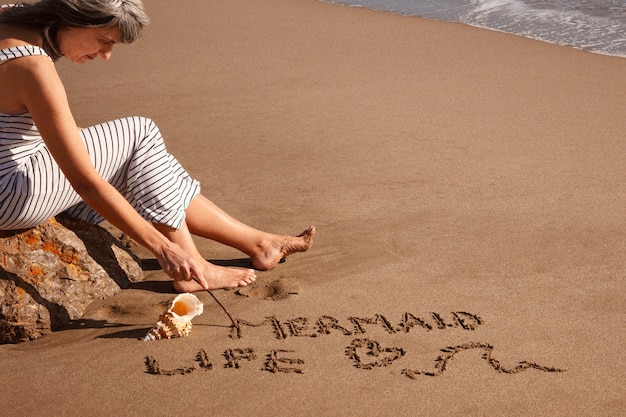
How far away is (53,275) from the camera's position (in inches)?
164

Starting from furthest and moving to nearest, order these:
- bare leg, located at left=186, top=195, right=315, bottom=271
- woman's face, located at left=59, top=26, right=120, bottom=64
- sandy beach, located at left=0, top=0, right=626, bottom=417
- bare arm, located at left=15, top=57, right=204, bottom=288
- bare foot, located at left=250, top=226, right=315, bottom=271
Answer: bare foot, located at left=250, top=226, right=315, bottom=271 → bare leg, located at left=186, top=195, right=315, bottom=271 → woman's face, located at left=59, top=26, right=120, bottom=64 → bare arm, located at left=15, top=57, right=204, bottom=288 → sandy beach, located at left=0, top=0, right=626, bottom=417

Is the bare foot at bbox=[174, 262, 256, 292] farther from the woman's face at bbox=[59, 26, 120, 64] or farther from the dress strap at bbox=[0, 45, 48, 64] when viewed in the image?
the dress strap at bbox=[0, 45, 48, 64]

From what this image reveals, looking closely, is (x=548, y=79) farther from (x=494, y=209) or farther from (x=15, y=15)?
(x=15, y=15)

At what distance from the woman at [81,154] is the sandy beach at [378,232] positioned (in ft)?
1.32

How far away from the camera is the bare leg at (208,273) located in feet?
14.3

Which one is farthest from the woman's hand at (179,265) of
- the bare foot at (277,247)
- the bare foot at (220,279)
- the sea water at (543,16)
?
the sea water at (543,16)

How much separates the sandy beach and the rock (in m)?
0.09

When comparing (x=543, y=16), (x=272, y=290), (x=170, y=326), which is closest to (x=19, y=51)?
(x=170, y=326)

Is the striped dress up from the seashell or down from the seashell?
up

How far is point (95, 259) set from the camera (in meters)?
4.39

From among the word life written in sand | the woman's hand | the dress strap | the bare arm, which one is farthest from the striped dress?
the word life written in sand

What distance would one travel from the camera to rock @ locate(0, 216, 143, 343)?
3.99 m

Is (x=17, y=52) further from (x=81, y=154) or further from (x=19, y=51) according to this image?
(x=81, y=154)

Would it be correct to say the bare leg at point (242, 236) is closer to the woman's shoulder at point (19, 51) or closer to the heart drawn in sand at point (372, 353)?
the heart drawn in sand at point (372, 353)
